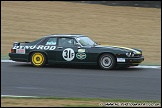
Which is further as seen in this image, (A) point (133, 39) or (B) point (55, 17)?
(B) point (55, 17)

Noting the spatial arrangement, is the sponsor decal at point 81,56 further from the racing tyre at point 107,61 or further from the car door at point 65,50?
the racing tyre at point 107,61

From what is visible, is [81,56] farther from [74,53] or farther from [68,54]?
[68,54]

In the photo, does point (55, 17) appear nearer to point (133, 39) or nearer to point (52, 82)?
point (133, 39)

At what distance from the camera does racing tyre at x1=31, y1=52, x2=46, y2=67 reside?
15047mm

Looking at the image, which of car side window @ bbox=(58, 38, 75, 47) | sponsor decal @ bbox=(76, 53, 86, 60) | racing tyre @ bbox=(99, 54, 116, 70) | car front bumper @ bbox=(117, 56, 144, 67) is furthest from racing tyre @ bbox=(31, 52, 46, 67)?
car front bumper @ bbox=(117, 56, 144, 67)

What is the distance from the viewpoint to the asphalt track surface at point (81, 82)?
9633 millimetres

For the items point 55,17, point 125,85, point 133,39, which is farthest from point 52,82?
point 55,17

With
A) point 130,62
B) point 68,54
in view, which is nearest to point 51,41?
point 68,54

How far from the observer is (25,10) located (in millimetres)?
29875

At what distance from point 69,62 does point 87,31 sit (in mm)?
11074

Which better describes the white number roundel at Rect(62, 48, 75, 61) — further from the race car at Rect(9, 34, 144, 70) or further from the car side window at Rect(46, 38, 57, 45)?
the car side window at Rect(46, 38, 57, 45)

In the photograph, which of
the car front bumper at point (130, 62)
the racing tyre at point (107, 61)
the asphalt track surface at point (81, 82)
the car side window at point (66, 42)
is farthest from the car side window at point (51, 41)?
the car front bumper at point (130, 62)

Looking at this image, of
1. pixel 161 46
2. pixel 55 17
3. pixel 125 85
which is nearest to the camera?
pixel 125 85

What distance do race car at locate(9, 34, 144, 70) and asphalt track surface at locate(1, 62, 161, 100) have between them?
0.28 metres
